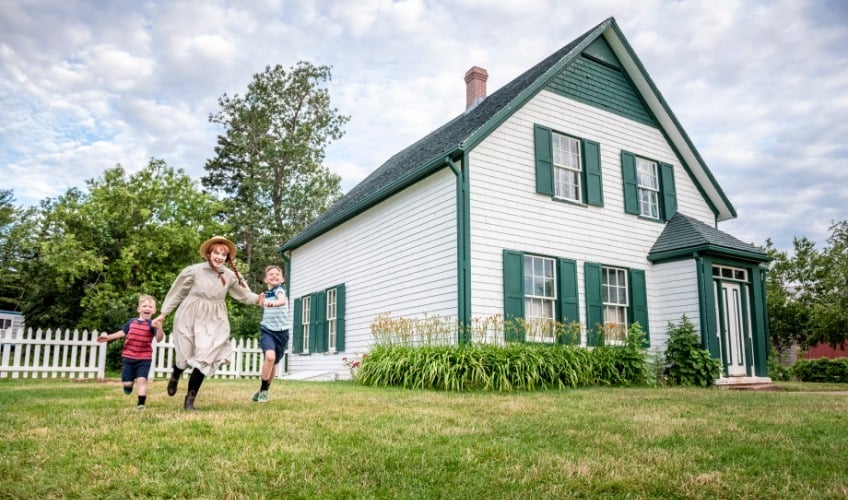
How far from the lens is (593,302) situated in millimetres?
12438

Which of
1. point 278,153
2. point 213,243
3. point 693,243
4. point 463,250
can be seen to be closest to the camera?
point 213,243

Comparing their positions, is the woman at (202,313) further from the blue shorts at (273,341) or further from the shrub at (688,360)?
the shrub at (688,360)

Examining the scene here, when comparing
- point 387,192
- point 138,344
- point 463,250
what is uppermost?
point 387,192

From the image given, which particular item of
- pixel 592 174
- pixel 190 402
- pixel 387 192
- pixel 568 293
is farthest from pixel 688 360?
pixel 190 402

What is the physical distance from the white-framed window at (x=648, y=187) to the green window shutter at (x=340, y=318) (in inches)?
293

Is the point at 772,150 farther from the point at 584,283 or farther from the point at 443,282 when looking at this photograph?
the point at 443,282

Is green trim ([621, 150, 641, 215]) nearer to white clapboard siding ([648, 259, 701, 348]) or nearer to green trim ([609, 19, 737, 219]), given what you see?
white clapboard siding ([648, 259, 701, 348])

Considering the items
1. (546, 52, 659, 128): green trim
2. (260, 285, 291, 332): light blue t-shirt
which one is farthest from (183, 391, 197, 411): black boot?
(546, 52, 659, 128): green trim

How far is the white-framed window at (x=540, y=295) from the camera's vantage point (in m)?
11.6

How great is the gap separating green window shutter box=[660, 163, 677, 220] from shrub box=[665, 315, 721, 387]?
114 inches

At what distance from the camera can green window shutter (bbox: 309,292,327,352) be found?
15891 millimetres

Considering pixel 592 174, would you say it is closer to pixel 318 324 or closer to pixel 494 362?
pixel 494 362

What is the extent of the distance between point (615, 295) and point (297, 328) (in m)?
9.18

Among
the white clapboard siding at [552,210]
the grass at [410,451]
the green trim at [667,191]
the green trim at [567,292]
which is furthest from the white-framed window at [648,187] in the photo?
the grass at [410,451]
